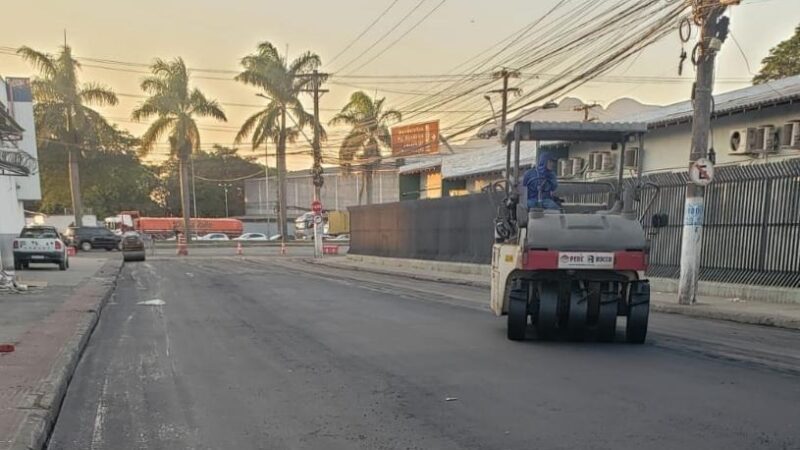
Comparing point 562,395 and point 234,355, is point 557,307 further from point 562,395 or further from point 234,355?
point 234,355

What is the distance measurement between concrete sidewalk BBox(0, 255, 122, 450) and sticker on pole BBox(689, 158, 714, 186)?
35.9ft

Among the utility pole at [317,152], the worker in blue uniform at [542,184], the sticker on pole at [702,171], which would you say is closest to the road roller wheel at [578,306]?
the worker in blue uniform at [542,184]

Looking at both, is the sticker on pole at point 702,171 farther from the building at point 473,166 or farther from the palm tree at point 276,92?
the palm tree at point 276,92

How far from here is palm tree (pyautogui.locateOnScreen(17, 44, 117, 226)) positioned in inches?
1467

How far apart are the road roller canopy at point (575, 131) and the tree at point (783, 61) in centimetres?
2275

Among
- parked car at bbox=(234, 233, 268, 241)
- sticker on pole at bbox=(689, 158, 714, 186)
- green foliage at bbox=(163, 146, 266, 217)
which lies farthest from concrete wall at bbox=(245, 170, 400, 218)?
sticker on pole at bbox=(689, 158, 714, 186)

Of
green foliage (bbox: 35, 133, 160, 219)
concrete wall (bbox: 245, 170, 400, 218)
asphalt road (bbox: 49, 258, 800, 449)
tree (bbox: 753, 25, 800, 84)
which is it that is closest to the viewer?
asphalt road (bbox: 49, 258, 800, 449)

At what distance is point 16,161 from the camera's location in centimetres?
1717

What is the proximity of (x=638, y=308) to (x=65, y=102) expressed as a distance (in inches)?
1550

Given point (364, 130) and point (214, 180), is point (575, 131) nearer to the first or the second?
point (364, 130)

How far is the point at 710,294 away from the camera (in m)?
13.4

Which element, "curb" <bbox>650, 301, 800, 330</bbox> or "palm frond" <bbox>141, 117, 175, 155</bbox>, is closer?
"curb" <bbox>650, 301, 800, 330</bbox>

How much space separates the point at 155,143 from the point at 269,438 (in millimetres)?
43622

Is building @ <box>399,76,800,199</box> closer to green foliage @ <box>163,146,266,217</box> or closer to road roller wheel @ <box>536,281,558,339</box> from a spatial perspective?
road roller wheel @ <box>536,281,558,339</box>
